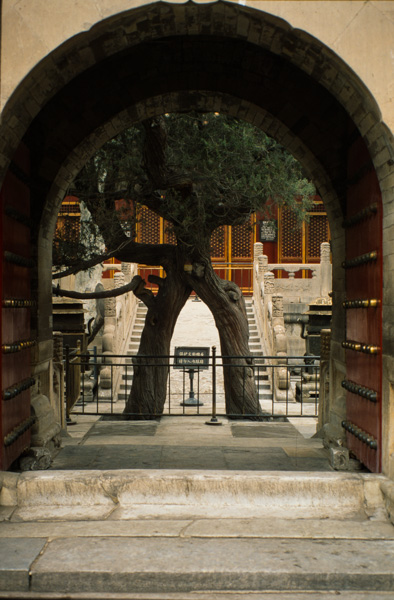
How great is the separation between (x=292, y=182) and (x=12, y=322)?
→ 29.4 ft

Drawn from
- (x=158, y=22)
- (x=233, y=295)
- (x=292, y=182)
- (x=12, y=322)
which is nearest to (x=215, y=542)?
(x=12, y=322)

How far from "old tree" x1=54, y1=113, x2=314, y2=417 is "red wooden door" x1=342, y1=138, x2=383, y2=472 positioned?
4805mm

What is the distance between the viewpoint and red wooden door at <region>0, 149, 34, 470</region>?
4.99 m

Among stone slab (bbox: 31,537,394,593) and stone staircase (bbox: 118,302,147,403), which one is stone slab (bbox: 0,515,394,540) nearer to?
stone slab (bbox: 31,537,394,593)

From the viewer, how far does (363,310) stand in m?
5.32

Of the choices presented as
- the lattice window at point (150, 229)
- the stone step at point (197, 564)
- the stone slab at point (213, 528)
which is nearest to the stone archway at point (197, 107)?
the stone slab at point (213, 528)

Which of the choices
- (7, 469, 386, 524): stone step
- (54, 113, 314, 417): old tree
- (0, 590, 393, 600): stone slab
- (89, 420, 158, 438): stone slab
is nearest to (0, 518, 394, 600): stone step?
(0, 590, 393, 600): stone slab

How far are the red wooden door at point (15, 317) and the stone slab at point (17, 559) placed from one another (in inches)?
34.4

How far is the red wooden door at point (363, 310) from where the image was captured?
491 cm

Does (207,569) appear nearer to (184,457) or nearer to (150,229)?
(184,457)

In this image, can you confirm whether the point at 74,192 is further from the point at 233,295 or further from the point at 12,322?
the point at 12,322

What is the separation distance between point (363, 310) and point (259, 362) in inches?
490

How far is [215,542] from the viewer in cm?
420

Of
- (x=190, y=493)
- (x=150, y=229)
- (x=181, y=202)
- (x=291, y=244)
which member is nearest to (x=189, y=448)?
(x=190, y=493)
